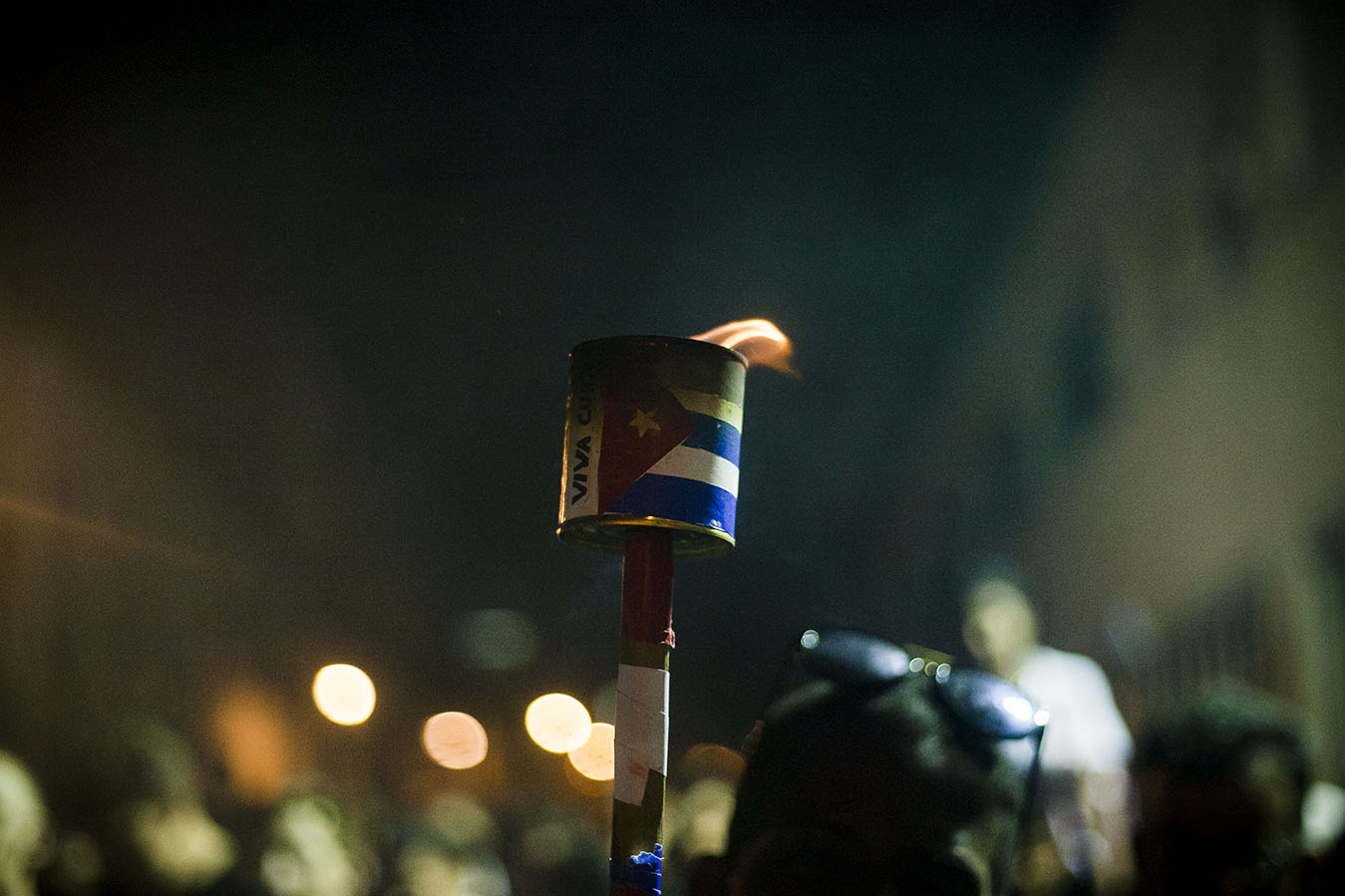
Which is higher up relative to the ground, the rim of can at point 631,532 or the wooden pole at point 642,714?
the rim of can at point 631,532

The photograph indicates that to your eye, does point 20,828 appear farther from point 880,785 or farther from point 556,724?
point 880,785

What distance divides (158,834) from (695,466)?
3.61 meters

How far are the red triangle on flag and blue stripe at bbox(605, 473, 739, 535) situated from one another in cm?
2

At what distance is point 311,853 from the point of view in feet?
14.7

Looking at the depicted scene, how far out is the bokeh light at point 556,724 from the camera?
8.23 meters

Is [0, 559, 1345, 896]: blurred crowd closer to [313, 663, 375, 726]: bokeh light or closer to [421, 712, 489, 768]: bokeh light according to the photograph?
[313, 663, 375, 726]: bokeh light

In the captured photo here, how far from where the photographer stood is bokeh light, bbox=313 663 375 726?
7316 millimetres

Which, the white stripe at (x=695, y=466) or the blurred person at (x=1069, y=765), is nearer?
the blurred person at (x=1069, y=765)

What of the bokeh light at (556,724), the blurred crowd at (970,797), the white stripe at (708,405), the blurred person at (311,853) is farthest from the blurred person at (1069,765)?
the bokeh light at (556,724)

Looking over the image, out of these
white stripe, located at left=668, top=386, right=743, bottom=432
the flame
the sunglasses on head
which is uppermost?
the flame

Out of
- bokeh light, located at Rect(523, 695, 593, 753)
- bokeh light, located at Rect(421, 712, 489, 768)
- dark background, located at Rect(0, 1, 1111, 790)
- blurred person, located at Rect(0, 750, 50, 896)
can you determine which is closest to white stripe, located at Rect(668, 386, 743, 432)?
dark background, located at Rect(0, 1, 1111, 790)

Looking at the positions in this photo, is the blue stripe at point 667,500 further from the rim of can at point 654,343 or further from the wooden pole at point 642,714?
the rim of can at point 654,343

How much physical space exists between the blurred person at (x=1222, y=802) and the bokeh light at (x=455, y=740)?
763 cm

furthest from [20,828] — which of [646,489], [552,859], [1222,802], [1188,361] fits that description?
[1188,361]
